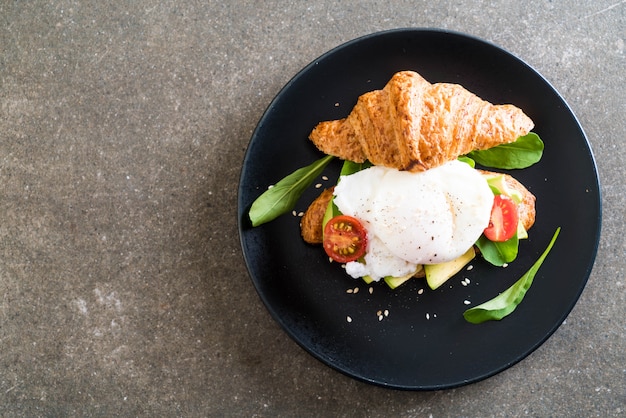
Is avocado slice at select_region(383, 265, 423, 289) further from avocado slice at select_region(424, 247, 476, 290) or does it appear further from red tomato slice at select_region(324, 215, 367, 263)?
red tomato slice at select_region(324, 215, 367, 263)

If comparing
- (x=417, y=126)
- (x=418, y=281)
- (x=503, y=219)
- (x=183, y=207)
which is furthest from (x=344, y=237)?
(x=183, y=207)

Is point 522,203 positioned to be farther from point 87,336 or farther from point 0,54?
point 0,54

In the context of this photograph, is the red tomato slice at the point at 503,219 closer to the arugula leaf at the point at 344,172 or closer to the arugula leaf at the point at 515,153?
the arugula leaf at the point at 515,153

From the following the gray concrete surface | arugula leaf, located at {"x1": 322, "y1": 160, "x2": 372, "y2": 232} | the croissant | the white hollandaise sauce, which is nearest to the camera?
the croissant

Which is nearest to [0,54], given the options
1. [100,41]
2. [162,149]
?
[100,41]

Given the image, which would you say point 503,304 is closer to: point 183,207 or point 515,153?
point 515,153

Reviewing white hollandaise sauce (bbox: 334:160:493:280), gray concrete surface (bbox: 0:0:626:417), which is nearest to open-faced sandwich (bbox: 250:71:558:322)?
white hollandaise sauce (bbox: 334:160:493:280)
